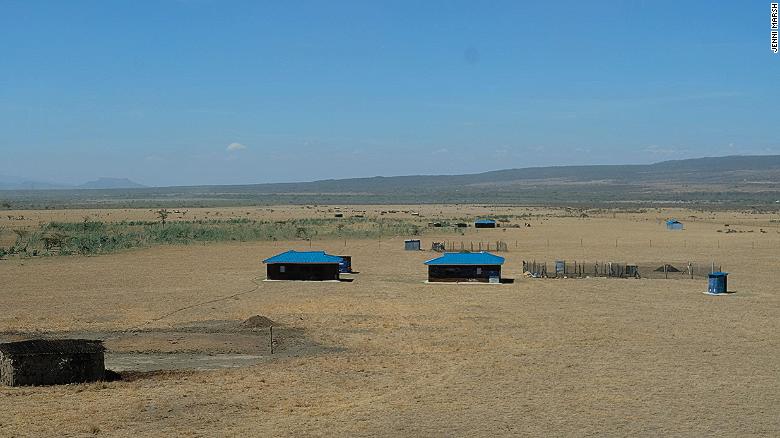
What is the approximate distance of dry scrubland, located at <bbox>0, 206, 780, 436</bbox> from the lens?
69.8 ft

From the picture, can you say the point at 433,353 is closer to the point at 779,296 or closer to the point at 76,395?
the point at 76,395

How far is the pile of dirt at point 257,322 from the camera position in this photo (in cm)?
3534

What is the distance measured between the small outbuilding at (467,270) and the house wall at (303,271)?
5584 mm

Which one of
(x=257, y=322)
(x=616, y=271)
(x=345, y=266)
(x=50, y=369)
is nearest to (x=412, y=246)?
(x=345, y=266)

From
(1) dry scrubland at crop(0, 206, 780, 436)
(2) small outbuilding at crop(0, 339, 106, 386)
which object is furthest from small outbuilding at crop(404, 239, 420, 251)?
(2) small outbuilding at crop(0, 339, 106, 386)

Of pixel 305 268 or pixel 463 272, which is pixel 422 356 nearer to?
pixel 463 272

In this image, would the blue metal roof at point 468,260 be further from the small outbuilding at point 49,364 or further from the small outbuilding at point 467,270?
the small outbuilding at point 49,364

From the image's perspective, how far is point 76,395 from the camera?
77.8 feet

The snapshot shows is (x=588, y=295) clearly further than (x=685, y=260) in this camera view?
No

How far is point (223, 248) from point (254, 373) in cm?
4931

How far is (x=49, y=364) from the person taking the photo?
24.8 m

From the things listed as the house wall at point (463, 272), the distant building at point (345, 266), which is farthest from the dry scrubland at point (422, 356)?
the house wall at point (463, 272)

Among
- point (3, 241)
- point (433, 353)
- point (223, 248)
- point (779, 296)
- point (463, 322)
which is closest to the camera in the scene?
point (433, 353)

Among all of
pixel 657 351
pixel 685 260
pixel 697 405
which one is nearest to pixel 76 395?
pixel 697 405
